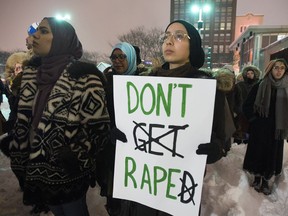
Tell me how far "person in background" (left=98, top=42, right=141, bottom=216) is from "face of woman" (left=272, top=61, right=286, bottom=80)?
2168 mm

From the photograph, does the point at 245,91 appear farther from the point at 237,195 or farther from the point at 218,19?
the point at 218,19

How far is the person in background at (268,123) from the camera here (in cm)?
402

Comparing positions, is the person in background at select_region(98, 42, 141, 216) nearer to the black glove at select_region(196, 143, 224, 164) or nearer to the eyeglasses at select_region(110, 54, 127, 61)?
the eyeglasses at select_region(110, 54, 127, 61)

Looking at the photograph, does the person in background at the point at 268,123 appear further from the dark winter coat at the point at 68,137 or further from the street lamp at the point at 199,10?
the street lamp at the point at 199,10

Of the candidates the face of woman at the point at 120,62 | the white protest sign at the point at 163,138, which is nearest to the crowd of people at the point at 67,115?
the white protest sign at the point at 163,138

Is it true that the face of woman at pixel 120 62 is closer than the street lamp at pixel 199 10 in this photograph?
Yes

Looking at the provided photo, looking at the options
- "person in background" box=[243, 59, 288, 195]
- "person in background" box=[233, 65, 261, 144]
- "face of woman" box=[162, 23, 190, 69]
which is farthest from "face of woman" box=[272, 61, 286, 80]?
"face of woman" box=[162, 23, 190, 69]

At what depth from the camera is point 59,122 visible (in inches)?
72.9

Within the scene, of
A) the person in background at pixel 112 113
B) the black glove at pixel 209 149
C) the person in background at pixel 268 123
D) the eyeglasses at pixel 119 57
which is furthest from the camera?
the person in background at pixel 268 123

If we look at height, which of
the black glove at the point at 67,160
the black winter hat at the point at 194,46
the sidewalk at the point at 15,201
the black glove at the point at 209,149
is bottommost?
the sidewalk at the point at 15,201

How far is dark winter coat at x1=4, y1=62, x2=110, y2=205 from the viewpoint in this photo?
1.85 m

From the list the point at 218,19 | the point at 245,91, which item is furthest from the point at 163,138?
the point at 218,19

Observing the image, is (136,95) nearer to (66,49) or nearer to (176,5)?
(66,49)

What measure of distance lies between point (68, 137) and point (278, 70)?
335 cm
